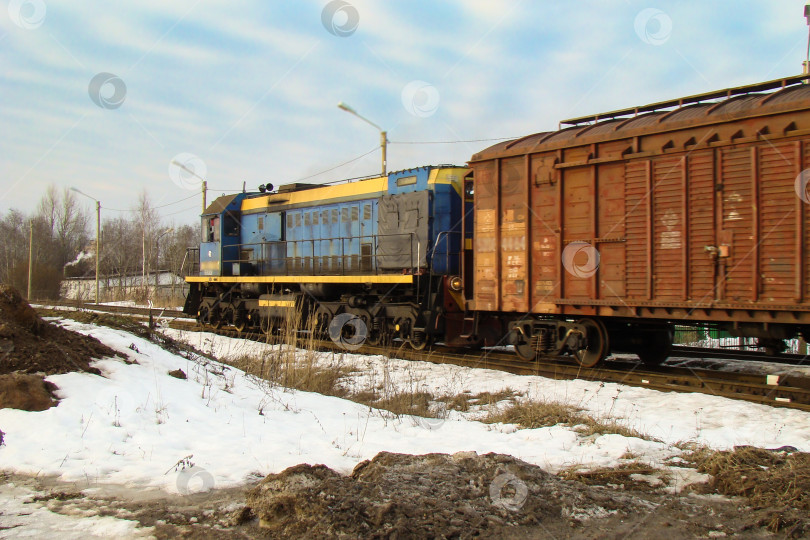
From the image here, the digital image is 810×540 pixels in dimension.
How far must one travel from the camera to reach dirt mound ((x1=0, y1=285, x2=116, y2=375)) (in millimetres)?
6660

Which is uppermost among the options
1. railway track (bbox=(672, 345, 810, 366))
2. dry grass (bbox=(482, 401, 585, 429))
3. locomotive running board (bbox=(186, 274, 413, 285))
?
locomotive running board (bbox=(186, 274, 413, 285))

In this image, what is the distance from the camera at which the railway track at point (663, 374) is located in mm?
8281

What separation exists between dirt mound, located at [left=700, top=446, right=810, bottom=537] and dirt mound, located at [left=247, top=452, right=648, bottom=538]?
2.73 feet

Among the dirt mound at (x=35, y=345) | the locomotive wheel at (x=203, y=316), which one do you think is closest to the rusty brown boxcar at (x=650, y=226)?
the dirt mound at (x=35, y=345)

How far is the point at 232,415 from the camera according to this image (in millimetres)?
6633

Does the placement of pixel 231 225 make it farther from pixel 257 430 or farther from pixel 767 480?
pixel 767 480

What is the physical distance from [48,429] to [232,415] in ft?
6.05

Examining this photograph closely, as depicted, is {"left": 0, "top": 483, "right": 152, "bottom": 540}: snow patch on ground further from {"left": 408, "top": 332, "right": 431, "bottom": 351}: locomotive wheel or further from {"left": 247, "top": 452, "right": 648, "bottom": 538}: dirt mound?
{"left": 408, "top": 332, "right": 431, "bottom": 351}: locomotive wheel

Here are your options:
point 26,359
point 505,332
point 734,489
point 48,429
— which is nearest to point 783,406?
point 734,489

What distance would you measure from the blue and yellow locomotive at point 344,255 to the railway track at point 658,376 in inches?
39.2

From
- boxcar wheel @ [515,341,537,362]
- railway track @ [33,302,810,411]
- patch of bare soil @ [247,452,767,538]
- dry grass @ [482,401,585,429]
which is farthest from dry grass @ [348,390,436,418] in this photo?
patch of bare soil @ [247,452,767,538]

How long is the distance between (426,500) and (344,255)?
12.0 metres

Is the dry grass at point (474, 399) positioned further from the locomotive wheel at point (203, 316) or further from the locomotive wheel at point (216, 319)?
the locomotive wheel at point (203, 316)

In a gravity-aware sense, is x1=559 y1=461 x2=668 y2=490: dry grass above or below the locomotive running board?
below
